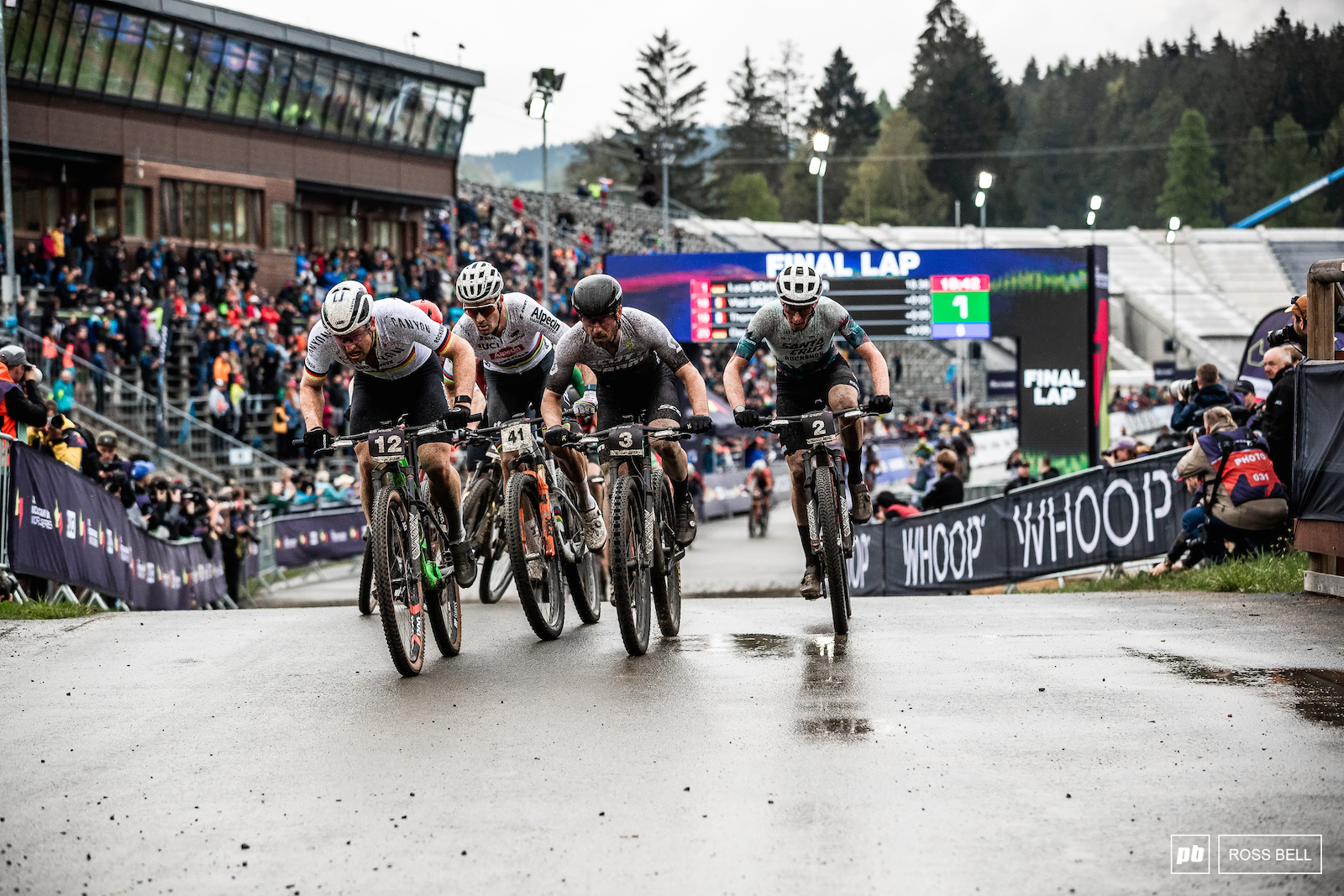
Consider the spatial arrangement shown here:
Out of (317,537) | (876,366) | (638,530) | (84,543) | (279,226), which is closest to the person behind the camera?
(638,530)

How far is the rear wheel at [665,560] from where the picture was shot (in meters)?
8.53

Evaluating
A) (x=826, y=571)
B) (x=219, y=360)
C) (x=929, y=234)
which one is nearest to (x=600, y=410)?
(x=826, y=571)

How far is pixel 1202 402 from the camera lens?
15188 millimetres

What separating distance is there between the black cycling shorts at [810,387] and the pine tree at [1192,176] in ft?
454

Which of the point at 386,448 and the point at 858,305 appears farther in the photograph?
the point at 858,305

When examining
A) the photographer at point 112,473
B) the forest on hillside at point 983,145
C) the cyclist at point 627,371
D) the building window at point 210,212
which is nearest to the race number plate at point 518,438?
the cyclist at point 627,371

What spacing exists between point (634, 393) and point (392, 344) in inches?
60.3

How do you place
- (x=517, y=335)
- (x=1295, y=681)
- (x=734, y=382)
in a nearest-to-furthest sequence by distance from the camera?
1. (x=1295, y=681)
2. (x=734, y=382)
3. (x=517, y=335)

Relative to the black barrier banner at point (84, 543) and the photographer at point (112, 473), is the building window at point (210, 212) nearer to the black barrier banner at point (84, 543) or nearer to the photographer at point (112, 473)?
the photographer at point (112, 473)

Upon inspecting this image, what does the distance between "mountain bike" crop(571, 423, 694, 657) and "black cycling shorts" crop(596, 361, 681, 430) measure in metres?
0.60

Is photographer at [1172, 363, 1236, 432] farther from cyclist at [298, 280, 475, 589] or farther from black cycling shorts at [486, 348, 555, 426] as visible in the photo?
cyclist at [298, 280, 475, 589]

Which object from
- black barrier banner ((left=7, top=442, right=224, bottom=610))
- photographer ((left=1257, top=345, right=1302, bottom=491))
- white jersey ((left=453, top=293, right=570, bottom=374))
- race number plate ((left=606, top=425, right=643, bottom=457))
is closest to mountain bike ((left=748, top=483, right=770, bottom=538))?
black barrier banner ((left=7, top=442, right=224, bottom=610))

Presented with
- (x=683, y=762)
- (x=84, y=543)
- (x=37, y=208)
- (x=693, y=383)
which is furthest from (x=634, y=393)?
(x=37, y=208)

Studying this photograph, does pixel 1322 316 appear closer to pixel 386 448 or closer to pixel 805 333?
pixel 805 333
